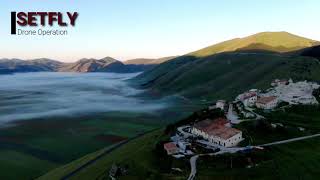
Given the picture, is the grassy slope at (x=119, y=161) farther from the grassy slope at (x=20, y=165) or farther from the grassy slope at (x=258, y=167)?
the grassy slope at (x=20, y=165)

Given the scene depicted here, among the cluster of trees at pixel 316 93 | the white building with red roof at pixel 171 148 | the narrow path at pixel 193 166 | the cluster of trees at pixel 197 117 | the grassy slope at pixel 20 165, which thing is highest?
the cluster of trees at pixel 316 93

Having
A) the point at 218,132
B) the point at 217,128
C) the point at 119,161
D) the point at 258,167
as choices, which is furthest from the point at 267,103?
the point at 119,161

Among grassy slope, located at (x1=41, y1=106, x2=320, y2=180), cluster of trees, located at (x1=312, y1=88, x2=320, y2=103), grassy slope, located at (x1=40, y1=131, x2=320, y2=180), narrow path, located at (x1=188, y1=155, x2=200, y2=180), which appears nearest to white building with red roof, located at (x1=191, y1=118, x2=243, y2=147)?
grassy slope, located at (x1=41, y1=106, x2=320, y2=180)

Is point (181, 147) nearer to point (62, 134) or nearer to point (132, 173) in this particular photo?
point (132, 173)

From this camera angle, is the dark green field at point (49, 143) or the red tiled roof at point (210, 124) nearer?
the red tiled roof at point (210, 124)

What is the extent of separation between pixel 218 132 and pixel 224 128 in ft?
8.31

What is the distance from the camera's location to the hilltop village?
98.7 meters

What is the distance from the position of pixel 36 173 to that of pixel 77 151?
27191 mm

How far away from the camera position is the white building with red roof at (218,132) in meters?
100

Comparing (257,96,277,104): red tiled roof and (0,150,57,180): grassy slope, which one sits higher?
(257,96,277,104): red tiled roof

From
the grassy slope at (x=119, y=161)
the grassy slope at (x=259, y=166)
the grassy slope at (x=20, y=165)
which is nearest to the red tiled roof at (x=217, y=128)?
the grassy slope at (x=259, y=166)

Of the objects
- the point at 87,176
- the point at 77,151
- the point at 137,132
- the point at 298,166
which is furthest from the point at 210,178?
the point at 137,132

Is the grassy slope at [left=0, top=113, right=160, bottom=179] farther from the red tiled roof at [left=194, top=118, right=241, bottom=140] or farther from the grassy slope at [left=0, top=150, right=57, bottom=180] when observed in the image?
the red tiled roof at [left=194, top=118, right=241, bottom=140]

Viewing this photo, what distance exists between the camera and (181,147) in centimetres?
10006
